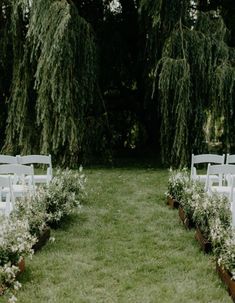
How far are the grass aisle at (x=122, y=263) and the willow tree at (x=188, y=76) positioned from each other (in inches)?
120

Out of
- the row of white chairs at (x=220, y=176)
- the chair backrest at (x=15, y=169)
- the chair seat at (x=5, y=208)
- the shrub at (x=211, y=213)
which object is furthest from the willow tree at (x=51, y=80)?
the shrub at (x=211, y=213)

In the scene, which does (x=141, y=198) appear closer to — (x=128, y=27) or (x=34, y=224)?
(x=34, y=224)

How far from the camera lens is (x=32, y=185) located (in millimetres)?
8102

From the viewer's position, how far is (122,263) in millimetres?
6230

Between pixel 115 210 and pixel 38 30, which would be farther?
pixel 38 30

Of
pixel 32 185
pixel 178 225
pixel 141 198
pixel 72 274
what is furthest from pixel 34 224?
pixel 141 198

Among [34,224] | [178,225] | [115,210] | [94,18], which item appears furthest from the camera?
[94,18]

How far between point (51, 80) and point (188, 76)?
291 cm

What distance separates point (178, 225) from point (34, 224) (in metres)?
2.38

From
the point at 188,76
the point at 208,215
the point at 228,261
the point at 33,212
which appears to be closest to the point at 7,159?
the point at 33,212

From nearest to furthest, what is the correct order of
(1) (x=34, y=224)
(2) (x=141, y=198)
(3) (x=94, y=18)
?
(1) (x=34, y=224)
(2) (x=141, y=198)
(3) (x=94, y=18)

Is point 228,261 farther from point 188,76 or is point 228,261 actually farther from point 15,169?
point 188,76

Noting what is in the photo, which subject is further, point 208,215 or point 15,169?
point 15,169

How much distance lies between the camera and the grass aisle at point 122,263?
5273 millimetres
